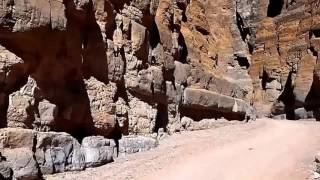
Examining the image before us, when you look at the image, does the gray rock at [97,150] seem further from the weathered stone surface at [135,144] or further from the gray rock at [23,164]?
the gray rock at [23,164]

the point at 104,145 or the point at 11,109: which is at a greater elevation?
the point at 11,109

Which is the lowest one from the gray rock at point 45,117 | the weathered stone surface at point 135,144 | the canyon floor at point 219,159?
the canyon floor at point 219,159

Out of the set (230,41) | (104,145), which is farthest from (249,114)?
(104,145)

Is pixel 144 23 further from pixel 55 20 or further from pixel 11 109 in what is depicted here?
A: pixel 11 109

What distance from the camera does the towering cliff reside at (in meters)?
7.70

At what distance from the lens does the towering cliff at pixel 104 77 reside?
7703mm

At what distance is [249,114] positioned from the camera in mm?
20125

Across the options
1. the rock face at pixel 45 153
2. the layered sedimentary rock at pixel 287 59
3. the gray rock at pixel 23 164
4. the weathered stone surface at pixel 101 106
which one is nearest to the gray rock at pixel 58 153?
the rock face at pixel 45 153

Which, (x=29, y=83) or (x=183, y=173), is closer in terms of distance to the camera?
(x=29, y=83)

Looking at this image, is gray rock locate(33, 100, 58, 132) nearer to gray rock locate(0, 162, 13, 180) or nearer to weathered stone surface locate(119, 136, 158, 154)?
gray rock locate(0, 162, 13, 180)

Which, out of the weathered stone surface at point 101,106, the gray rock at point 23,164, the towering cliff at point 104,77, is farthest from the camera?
the weathered stone surface at point 101,106

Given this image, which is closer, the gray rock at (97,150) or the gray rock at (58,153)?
the gray rock at (58,153)

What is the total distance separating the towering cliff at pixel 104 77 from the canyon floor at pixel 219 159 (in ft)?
2.05

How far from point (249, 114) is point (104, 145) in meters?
12.0
